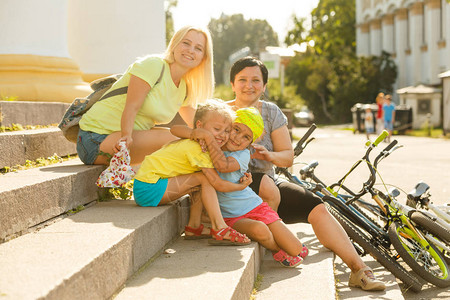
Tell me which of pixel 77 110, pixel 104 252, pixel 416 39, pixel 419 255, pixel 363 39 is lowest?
pixel 419 255

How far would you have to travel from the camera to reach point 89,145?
5066 mm

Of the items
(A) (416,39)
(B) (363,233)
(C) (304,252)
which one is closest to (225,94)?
(A) (416,39)

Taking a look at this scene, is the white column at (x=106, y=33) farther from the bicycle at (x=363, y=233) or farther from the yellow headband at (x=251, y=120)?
the yellow headband at (x=251, y=120)

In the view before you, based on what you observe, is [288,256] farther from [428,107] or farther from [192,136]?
[428,107]

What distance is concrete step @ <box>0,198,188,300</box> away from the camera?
2557mm

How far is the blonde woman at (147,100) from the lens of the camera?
5.04m

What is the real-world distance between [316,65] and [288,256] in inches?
A: 2008

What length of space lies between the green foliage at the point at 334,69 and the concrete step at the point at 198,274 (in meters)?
44.4

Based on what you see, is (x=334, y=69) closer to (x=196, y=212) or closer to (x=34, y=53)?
(x=34, y=53)

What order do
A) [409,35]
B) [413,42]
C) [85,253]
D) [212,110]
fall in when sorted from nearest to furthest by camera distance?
[85,253], [212,110], [413,42], [409,35]

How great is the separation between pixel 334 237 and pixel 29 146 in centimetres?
237

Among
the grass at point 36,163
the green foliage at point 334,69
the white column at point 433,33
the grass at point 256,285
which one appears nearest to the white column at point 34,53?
the grass at point 36,163

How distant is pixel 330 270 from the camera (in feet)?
15.5

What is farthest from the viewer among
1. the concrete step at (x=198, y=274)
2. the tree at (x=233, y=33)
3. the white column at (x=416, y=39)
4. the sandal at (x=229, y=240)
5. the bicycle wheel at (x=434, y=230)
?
the tree at (x=233, y=33)
